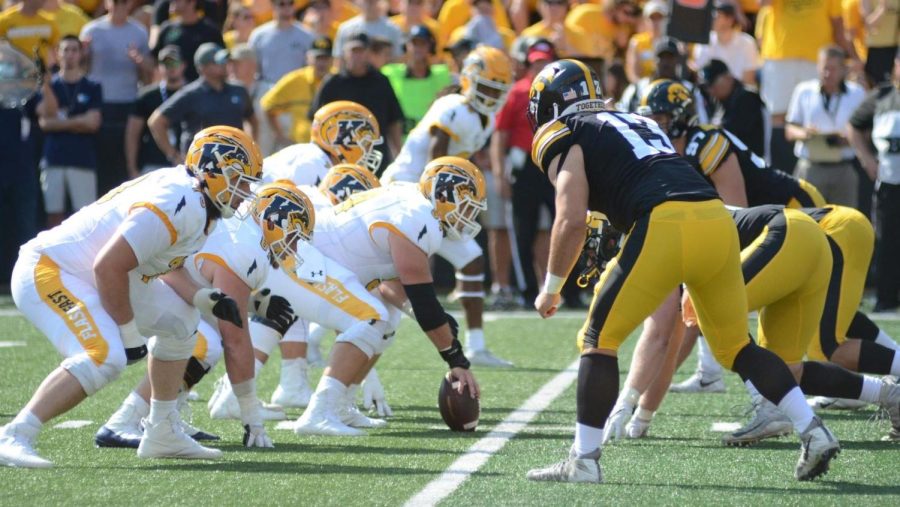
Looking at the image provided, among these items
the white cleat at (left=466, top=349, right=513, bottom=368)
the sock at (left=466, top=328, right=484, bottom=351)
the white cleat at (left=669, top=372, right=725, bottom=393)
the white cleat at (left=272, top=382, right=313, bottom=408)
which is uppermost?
the white cleat at (left=272, top=382, right=313, bottom=408)

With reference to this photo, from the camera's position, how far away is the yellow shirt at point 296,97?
12.4 m

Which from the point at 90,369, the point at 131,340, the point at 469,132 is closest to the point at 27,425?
the point at 90,369

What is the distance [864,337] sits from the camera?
705cm

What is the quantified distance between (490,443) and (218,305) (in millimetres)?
1442

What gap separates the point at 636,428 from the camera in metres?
6.66

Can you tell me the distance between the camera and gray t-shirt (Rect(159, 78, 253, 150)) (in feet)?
37.3

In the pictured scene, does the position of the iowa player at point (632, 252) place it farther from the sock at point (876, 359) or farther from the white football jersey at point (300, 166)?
the white football jersey at point (300, 166)

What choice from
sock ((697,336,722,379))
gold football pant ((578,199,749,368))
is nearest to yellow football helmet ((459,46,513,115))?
sock ((697,336,722,379))

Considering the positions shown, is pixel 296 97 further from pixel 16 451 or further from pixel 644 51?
pixel 16 451

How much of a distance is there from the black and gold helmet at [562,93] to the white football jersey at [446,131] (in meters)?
3.80

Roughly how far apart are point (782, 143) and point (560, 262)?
7935 millimetres

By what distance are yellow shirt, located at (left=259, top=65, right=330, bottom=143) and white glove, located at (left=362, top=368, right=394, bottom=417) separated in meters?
5.14

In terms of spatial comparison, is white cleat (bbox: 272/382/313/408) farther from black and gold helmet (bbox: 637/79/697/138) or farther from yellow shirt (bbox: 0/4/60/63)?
yellow shirt (bbox: 0/4/60/63)

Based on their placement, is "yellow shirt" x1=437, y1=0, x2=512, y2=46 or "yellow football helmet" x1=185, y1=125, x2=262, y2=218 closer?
"yellow football helmet" x1=185, y1=125, x2=262, y2=218
